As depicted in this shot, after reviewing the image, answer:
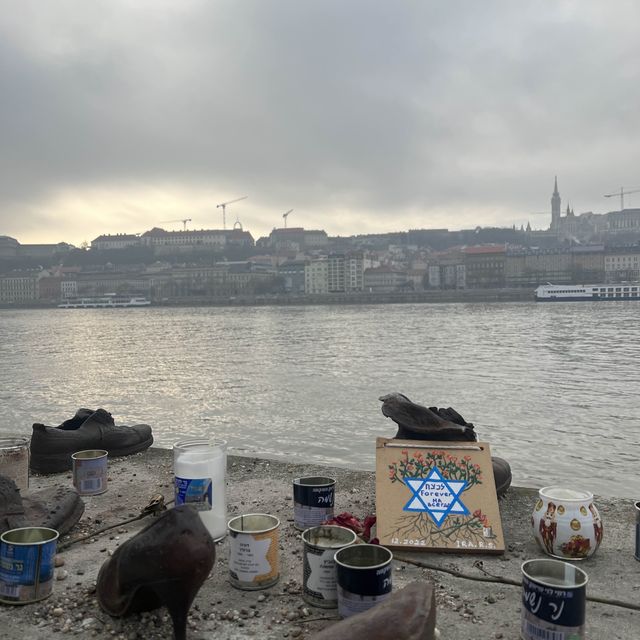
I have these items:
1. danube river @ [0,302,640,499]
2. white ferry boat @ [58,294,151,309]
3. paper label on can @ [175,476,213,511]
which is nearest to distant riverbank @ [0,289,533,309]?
white ferry boat @ [58,294,151,309]

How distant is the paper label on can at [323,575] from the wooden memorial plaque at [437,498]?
0.66 meters

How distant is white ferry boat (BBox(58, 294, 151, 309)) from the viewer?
119550 millimetres

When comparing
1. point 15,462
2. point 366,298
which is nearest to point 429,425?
point 15,462

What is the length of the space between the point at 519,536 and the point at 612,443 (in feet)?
19.7

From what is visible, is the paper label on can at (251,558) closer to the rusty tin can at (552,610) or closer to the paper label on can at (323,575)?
the paper label on can at (323,575)

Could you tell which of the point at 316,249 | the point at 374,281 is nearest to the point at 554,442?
the point at 374,281

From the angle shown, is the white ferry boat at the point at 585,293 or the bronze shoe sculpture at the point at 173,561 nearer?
the bronze shoe sculpture at the point at 173,561

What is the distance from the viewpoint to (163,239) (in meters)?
168

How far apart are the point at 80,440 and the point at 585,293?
299 ft

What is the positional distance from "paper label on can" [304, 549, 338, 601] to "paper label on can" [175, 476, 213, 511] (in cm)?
90

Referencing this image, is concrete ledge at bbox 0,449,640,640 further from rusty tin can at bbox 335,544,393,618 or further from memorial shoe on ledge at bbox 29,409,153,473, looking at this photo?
memorial shoe on ledge at bbox 29,409,153,473

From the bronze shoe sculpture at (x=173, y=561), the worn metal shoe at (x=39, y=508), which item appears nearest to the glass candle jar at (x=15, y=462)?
the worn metal shoe at (x=39, y=508)

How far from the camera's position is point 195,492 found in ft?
12.0

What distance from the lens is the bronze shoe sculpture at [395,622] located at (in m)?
2.30
